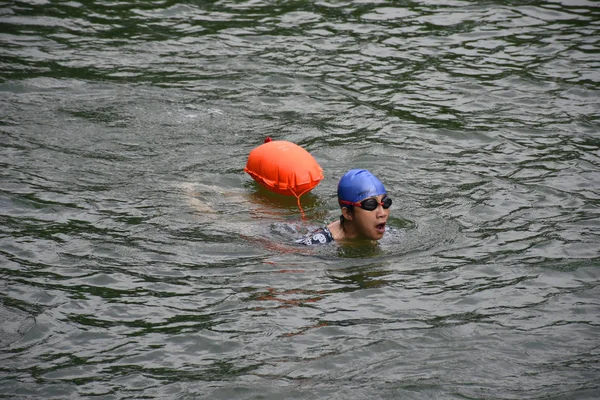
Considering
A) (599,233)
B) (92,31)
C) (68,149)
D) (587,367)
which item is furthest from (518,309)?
(92,31)

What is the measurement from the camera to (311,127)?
12836 mm

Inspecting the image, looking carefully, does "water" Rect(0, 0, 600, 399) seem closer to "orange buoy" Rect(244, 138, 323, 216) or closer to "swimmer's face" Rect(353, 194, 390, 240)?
"swimmer's face" Rect(353, 194, 390, 240)

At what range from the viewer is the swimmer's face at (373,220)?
359 inches

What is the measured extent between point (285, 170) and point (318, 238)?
1.07 metres

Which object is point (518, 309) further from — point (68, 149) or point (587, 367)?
point (68, 149)

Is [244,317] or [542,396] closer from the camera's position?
[542,396]

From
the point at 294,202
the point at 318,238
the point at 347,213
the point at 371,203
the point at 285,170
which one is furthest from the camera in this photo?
the point at 294,202

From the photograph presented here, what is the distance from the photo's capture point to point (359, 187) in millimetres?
9102

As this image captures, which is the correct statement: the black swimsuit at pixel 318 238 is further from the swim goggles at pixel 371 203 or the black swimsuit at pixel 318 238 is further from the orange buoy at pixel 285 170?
the orange buoy at pixel 285 170

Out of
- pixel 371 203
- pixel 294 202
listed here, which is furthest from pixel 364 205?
pixel 294 202

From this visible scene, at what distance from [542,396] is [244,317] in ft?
9.04

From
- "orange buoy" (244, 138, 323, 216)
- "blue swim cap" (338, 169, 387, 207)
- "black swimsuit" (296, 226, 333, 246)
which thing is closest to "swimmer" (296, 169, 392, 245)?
"blue swim cap" (338, 169, 387, 207)

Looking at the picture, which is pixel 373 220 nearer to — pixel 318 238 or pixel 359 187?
pixel 359 187

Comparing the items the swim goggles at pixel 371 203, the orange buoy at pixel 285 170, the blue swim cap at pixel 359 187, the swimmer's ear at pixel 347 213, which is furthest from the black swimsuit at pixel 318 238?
the orange buoy at pixel 285 170
